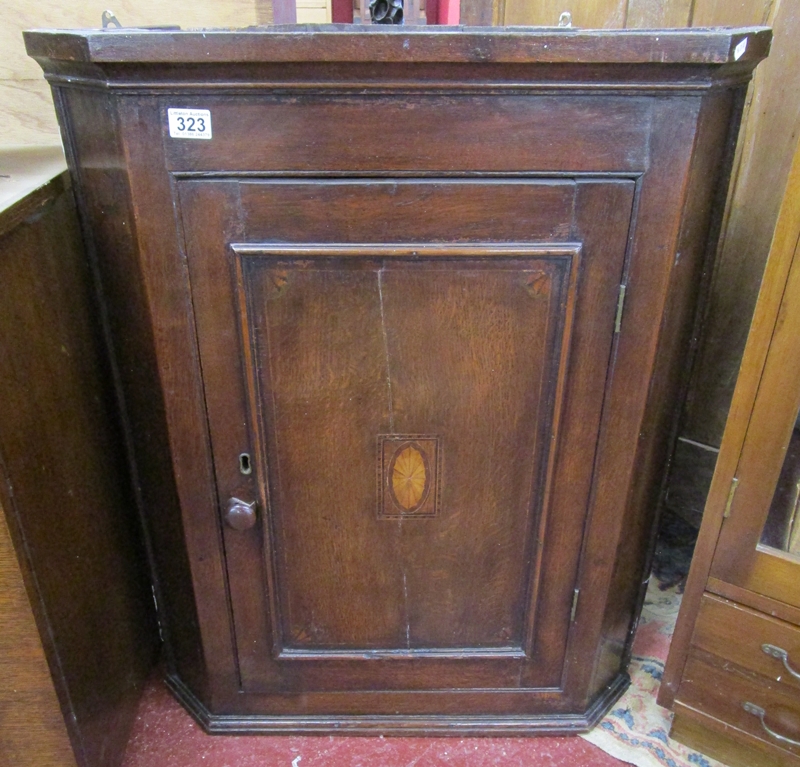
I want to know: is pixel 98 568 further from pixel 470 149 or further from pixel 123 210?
pixel 470 149

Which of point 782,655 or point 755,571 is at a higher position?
point 755,571

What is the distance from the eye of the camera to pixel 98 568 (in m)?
1.09

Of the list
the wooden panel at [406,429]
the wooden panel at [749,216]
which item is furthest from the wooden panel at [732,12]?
the wooden panel at [406,429]

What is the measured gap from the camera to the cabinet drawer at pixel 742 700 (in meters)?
1.08

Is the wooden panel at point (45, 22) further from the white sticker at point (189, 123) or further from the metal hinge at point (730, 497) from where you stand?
the metal hinge at point (730, 497)

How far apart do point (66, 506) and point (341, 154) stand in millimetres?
612

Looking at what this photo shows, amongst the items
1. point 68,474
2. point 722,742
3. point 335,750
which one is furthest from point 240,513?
point 722,742

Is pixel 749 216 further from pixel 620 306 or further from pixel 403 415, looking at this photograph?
pixel 403 415

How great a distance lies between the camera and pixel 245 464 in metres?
1.01

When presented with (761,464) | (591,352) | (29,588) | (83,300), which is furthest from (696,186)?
(29,588)

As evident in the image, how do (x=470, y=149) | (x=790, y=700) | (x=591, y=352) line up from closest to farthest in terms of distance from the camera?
(x=470, y=149) < (x=591, y=352) < (x=790, y=700)

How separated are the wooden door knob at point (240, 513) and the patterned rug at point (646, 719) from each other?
72 centimetres

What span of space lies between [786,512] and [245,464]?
0.77 metres

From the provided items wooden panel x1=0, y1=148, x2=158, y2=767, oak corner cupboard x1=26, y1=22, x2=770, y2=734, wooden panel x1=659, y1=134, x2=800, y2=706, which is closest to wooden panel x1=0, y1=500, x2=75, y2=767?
wooden panel x1=0, y1=148, x2=158, y2=767
